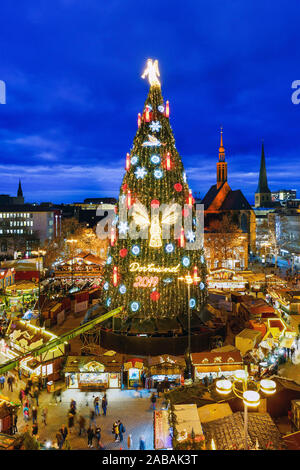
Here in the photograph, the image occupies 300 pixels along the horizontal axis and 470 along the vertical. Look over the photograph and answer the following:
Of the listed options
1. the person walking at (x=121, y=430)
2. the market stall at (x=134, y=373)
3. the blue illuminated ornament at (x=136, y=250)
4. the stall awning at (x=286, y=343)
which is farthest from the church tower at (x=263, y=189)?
the person walking at (x=121, y=430)

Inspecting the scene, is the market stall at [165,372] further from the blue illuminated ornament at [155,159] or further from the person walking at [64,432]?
the blue illuminated ornament at [155,159]

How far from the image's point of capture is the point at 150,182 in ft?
63.9

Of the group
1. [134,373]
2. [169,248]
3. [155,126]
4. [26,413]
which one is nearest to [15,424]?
[26,413]

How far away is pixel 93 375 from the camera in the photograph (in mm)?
15992

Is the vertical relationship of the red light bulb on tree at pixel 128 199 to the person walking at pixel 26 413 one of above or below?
above

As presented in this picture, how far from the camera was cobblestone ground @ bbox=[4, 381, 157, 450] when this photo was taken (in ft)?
39.0

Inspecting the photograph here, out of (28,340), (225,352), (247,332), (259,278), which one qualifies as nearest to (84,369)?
(28,340)

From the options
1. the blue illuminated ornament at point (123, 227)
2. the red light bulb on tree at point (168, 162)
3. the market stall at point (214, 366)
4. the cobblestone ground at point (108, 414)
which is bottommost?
the cobblestone ground at point (108, 414)

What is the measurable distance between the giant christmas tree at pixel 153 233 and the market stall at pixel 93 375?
381 cm

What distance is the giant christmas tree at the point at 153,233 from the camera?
1914cm

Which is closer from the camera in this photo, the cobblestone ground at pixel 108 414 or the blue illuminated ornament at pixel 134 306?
the cobblestone ground at pixel 108 414

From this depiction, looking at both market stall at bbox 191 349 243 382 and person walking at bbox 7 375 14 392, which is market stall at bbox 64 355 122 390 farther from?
market stall at bbox 191 349 243 382

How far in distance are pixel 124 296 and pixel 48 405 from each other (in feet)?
22.9

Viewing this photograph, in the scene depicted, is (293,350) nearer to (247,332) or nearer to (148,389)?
(247,332)
